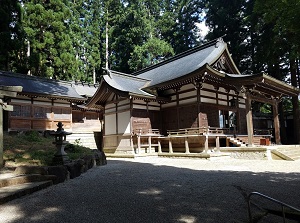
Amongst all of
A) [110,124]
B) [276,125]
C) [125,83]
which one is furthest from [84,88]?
[276,125]

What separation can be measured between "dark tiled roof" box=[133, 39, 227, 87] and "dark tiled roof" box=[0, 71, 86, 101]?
7.00 metres

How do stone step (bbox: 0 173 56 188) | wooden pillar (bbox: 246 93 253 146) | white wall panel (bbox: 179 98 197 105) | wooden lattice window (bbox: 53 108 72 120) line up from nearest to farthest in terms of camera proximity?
stone step (bbox: 0 173 56 188) < wooden pillar (bbox: 246 93 253 146) < white wall panel (bbox: 179 98 197 105) < wooden lattice window (bbox: 53 108 72 120)

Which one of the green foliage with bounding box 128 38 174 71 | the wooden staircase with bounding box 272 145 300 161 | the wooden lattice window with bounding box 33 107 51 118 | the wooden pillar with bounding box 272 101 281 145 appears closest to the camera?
the wooden staircase with bounding box 272 145 300 161

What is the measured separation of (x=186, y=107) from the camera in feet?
51.3

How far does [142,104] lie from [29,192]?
12.3 m

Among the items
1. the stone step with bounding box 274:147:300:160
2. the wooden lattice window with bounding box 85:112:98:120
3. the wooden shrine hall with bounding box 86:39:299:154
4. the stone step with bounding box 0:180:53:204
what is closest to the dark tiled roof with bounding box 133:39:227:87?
the wooden shrine hall with bounding box 86:39:299:154

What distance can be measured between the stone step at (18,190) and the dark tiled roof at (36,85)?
501 inches

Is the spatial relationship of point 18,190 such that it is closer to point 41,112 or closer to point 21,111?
point 21,111

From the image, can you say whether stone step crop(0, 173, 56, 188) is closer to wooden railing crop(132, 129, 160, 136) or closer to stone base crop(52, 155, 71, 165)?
stone base crop(52, 155, 71, 165)

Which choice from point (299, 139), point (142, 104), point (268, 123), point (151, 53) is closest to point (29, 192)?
point (142, 104)

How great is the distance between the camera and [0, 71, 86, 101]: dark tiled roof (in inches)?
688

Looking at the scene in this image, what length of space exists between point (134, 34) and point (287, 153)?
28.0 m

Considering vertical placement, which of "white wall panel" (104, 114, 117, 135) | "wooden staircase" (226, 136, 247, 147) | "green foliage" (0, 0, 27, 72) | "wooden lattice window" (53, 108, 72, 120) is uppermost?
"green foliage" (0, 0, 27, 72)

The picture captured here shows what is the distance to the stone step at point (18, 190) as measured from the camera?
4360 millimetres
